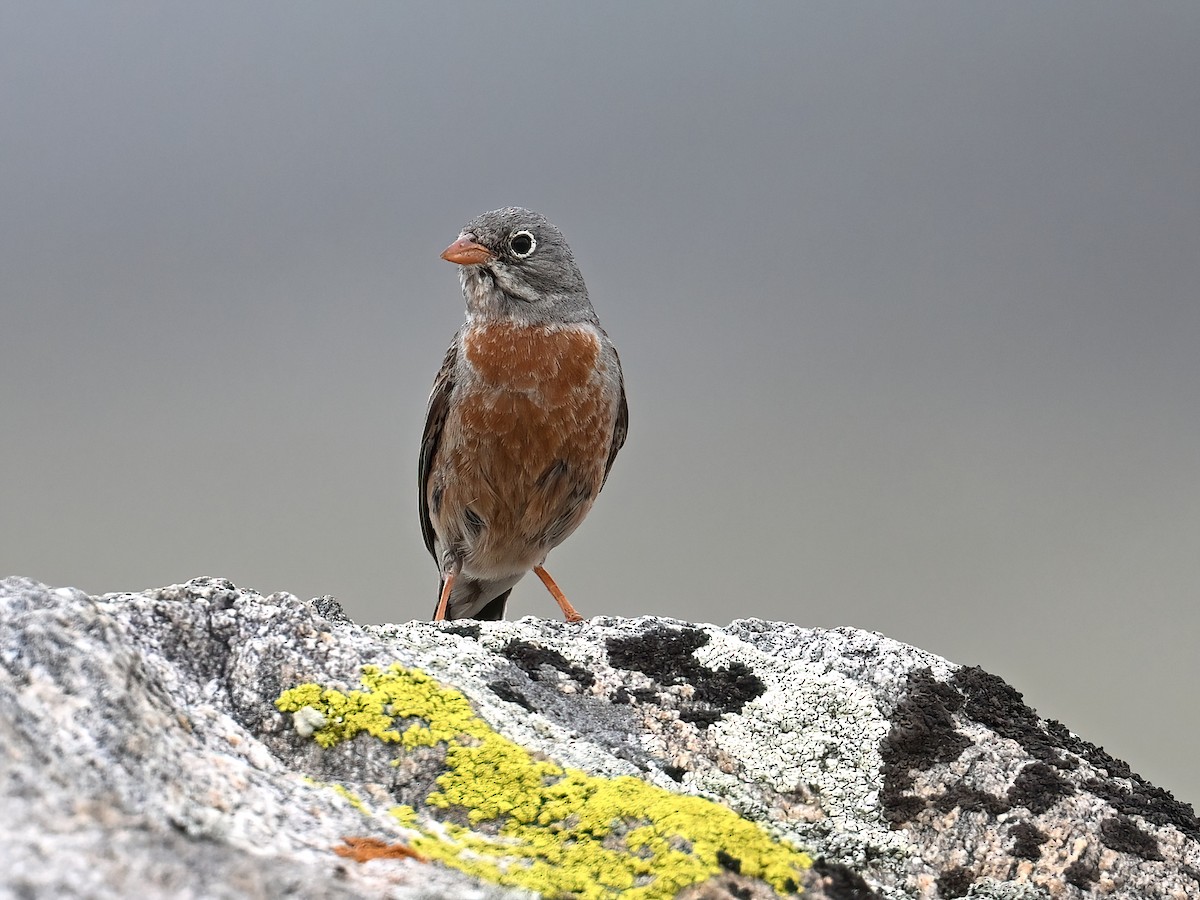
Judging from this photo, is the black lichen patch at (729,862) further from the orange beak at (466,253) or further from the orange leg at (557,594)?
the orange beak at (466,253)

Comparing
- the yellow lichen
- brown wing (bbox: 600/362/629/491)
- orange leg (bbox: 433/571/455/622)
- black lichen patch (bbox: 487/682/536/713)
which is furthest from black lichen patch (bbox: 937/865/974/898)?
orange leg (bbox: 433/571/455/622)

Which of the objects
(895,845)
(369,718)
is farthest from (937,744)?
(369,718)

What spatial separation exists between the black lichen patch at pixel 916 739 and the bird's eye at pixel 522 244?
3598mm

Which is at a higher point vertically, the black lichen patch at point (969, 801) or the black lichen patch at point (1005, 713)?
the black lichen patch at point (1005, 713)

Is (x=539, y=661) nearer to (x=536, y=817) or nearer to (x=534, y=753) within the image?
(x=534, y=753)

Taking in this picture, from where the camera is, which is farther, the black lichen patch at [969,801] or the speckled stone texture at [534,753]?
the black lichen patch at [969,801]

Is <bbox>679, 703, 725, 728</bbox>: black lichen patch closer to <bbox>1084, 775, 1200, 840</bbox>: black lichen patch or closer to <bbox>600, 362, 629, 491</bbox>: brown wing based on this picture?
<bbox>1084, 775, 1200, 840</bbox>: black lichen patch

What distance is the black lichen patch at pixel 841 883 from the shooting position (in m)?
2.89

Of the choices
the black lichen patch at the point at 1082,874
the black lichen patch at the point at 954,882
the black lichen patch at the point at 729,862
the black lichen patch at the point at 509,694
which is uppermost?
the black lichen patch at the point at 509,694

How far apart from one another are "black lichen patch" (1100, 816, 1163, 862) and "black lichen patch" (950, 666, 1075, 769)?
0.99ft

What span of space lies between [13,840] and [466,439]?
15.1ft

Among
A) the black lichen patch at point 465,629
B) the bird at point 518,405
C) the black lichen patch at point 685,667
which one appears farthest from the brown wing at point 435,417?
the black lichen patch at point 685,667

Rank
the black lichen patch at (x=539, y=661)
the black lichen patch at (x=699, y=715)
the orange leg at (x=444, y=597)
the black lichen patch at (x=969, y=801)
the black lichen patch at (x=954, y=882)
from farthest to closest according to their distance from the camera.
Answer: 1. the orange leg at (x=444, y=597)
2. the black lichen patch at (x=539, y=661)
3. the black lichen patch at (x=699, y=715)
4. the black lichen patch at (x=969, y=801)
5. the black lichen patch at (x=954, y=882)

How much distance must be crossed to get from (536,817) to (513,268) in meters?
4.28
